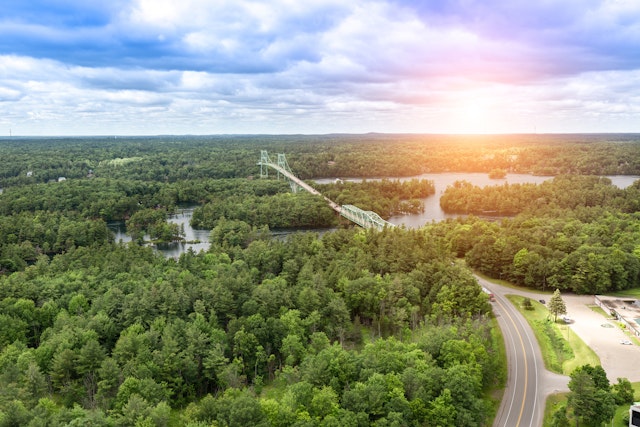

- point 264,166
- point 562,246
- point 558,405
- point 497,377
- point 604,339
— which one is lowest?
point 558,405

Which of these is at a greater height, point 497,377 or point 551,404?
point 497,377

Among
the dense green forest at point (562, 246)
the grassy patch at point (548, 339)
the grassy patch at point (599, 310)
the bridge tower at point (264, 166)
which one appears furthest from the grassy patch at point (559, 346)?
the bridge tower at point (264, 166)

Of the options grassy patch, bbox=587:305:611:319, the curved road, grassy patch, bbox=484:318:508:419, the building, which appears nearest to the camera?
the curved road

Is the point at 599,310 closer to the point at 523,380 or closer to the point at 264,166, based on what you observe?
the point at 523,380

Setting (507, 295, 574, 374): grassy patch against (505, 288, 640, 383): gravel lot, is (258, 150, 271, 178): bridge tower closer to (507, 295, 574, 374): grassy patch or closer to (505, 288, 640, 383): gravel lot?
(505, 288, 640, 383): gravel lot

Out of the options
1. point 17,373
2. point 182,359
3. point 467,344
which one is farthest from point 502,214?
point 17,373

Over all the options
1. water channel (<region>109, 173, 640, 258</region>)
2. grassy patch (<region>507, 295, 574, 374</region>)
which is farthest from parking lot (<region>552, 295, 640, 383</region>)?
water channel (<region>109, 173, 640, 258</region>)

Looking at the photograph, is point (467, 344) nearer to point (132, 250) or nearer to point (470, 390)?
point (470, 390)

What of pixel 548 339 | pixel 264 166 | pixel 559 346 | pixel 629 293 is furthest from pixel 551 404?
pixel 264 166
